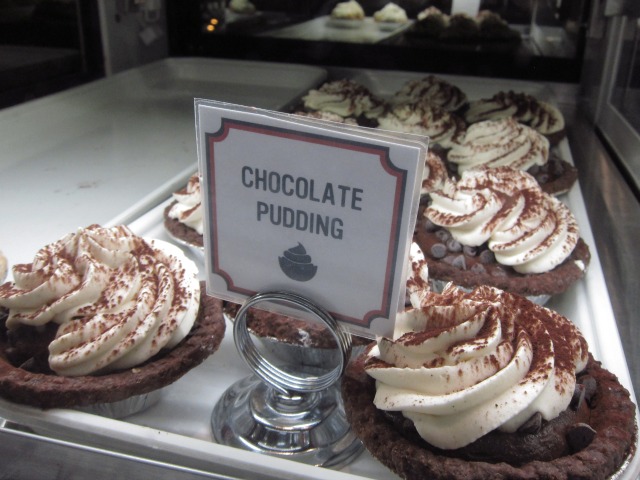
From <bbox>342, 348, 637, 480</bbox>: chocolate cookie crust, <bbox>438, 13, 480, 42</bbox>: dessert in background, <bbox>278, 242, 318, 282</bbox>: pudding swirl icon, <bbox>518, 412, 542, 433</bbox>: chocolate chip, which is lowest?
<bbox>342, 348, 637, 480</bbox>: chocolate cookie crust

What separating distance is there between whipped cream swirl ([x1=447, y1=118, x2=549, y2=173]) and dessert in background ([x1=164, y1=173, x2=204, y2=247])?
882 millimetres

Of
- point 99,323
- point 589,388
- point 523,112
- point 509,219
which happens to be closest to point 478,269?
point 509,219

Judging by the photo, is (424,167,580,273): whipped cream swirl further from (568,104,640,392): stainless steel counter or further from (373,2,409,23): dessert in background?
(373,2,409,23): dessert in background

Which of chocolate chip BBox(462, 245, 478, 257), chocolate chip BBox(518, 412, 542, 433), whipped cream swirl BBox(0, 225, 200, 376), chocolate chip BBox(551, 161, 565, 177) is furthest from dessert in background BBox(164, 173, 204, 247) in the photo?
chocolate chip BBox(551, 161, 565, 177)

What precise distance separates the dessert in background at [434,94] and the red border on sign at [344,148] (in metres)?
1.74

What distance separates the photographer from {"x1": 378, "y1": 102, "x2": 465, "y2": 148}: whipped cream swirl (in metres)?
2.30

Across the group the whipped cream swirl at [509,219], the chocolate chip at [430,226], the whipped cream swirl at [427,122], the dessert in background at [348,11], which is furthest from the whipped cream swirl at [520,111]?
the chocolate chip at [430,226]

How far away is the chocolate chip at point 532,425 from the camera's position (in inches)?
35.7

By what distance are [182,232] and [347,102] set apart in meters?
1.09

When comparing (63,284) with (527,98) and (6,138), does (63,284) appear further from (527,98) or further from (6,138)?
(527,98)

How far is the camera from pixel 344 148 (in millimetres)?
823

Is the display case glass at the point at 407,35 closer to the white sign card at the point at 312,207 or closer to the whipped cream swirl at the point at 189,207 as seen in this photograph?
the whipped cream swirl at the point at 189,207

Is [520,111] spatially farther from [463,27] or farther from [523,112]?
[463,27]

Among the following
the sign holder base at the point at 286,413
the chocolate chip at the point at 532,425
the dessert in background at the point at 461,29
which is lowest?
the sign holder base at the point at 286,413
